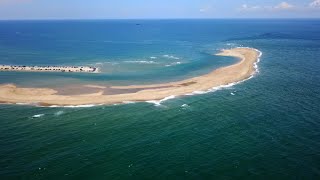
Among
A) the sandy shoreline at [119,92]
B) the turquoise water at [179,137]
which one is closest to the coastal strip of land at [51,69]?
the turquoise water at [179,137]

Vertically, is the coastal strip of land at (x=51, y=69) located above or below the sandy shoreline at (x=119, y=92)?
above

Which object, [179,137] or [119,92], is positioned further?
[119,92]

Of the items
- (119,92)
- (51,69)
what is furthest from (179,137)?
(51,69)

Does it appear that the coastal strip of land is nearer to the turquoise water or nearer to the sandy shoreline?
the turquoise water

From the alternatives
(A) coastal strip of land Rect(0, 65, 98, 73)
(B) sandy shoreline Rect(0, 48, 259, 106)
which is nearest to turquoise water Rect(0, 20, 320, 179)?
(B) sandy shoreline Rect(0, 48, 259, 106)

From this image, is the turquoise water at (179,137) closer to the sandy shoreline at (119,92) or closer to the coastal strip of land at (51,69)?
the sandy shoreline at (119,92)

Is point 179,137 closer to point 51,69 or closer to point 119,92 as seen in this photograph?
point 119,92

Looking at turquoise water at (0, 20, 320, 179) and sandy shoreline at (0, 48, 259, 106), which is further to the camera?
sandy shoreline at (0, 48, 259, 106)

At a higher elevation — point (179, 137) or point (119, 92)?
point (119, 92)
